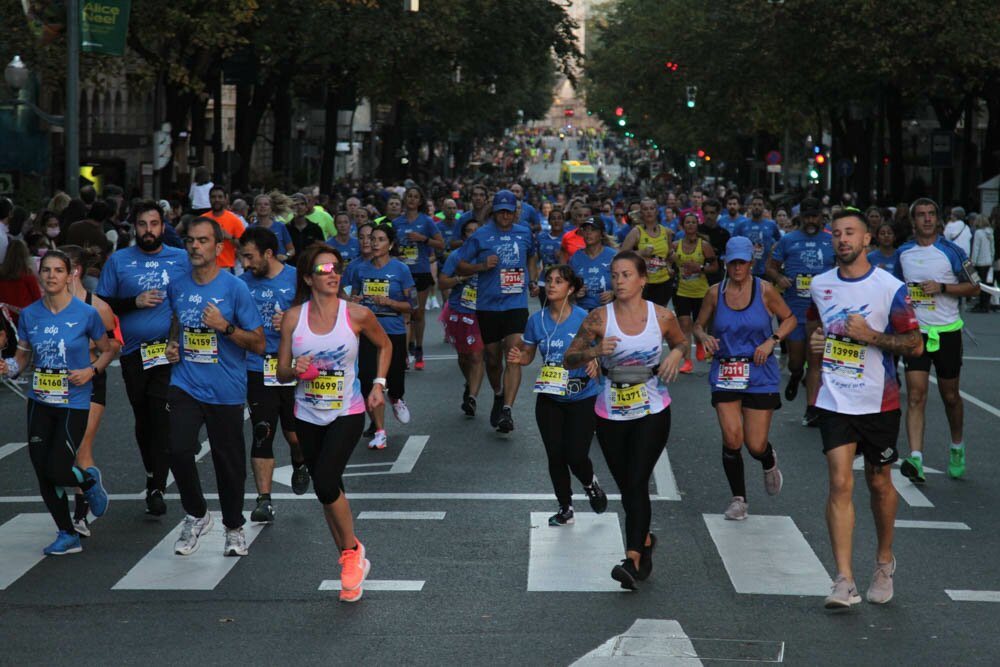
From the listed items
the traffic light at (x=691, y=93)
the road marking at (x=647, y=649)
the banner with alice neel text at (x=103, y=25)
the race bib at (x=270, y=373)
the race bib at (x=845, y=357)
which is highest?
the traffic light at (x=691, y=93)

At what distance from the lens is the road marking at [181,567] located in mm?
8844

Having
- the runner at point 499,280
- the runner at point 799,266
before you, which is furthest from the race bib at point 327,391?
the runner at point 799,266

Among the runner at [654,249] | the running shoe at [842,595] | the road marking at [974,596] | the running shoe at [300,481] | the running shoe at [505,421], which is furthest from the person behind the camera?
the runner at [654,249]

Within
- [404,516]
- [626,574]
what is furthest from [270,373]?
[626,574]

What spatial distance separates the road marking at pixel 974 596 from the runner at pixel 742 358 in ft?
6.74

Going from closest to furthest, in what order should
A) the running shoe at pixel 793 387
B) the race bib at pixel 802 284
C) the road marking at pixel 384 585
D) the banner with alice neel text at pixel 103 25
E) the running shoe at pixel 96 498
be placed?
the road marking at pixel 384 585 → the running shoe at pixel 96 498 → the running shoe at pixel 793 387 → the race bib at pixel 802 284 → the banner with alice neel text at pixel 103 25

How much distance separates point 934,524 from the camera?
10.7 m

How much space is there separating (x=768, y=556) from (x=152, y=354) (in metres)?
3.73

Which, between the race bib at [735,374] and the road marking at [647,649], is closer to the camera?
the road marking at [647,649]

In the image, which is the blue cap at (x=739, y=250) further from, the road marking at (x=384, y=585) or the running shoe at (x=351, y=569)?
the running shoe at (x=351, y=569)

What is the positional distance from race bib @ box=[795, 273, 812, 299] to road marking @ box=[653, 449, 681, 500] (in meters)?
3.03

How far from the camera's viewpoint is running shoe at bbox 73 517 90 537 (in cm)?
1023

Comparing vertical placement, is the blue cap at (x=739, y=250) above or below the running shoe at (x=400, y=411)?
above

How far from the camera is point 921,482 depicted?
12250 mm
